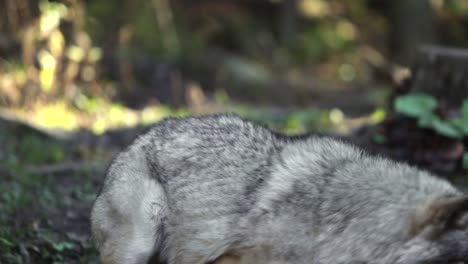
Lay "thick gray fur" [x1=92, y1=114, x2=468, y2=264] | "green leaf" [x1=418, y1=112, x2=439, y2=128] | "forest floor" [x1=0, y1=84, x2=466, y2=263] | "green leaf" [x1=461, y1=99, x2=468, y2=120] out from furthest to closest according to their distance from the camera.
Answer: "green leaf" [x1=418, y1=112, x2=439, y2=128] < "green leaf" [x1=461, y1=99, x2=468, y2=120] < "forest floor" [x1=0, y1=84, x2=466, y2=263] < "thick gray fur" [x1=92, y1=114, x2=468, y2=264]

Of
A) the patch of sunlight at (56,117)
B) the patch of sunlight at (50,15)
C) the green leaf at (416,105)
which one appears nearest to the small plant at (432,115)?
the green leaf at (416,105)

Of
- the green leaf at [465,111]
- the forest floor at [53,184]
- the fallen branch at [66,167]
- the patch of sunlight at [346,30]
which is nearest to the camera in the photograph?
the forest floor at [53,184]

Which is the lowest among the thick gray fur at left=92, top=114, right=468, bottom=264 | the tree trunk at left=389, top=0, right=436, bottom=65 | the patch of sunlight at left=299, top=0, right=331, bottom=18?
the thick gray fur at left=92, top=114, right=468, bottom=264

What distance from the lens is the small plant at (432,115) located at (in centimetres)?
700

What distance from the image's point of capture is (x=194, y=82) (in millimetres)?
14031

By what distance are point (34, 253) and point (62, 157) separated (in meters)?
2.83

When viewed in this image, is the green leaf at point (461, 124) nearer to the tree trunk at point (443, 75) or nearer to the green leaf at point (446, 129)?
the green leaf at point (446, 129)

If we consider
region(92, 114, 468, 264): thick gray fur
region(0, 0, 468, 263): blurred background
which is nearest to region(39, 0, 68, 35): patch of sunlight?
region(0, 0, 468, 263): blurred background

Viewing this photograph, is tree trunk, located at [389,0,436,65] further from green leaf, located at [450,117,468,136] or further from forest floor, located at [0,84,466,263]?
green leaf, located at [450,117,468,136]

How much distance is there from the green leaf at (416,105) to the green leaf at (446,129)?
0.50 feet

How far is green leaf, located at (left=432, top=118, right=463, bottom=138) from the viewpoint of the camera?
6.97m

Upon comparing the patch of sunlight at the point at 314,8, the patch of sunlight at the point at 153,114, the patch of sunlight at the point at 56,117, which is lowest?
the patch of sunlight at the point at 56,117

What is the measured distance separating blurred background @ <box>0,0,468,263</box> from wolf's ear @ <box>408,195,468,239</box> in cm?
267

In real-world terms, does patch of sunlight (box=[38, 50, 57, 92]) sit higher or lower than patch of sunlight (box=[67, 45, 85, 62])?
lower
